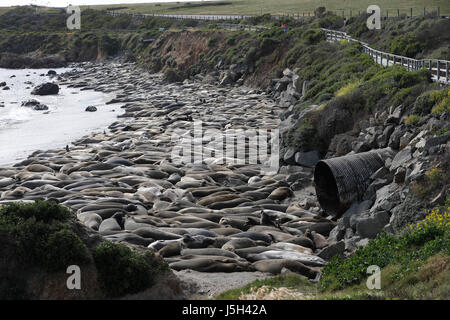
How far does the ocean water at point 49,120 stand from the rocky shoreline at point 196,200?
10.6ft


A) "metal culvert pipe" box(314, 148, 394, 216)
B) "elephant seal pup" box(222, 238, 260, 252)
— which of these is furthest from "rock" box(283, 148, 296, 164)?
"elephant seal pup" box(222, 238, 260, 252)

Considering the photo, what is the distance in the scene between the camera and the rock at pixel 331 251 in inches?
509

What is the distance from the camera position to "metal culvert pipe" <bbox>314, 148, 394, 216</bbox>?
52.5 ft

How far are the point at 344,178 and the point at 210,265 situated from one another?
5863mm

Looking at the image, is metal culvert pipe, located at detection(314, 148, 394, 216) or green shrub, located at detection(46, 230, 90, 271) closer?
green shrub, located at detection(46, 230, 90, 271)

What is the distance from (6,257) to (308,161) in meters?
14.4

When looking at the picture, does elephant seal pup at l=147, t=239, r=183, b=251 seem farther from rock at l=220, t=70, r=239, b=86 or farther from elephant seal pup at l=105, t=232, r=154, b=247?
rock at l=220, t=70, r=239, b=86

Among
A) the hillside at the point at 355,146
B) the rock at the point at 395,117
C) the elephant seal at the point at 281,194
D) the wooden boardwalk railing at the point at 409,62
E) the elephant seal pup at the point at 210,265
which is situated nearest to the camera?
the hillside at the point at 355,146

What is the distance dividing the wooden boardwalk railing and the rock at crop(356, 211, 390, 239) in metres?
8.66

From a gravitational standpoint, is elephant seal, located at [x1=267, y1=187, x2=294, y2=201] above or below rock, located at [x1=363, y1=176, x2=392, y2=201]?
below

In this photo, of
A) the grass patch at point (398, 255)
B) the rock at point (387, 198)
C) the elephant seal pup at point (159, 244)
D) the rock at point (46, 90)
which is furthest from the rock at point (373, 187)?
the rock at point (46, 90)

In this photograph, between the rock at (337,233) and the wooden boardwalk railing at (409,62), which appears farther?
the wooden boardwalk railing at (409,62)

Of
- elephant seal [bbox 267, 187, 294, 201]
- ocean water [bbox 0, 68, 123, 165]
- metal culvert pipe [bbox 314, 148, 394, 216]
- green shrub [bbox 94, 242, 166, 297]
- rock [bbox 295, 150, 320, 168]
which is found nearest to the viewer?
green shrub [bbox 94, 242, 166, 297]

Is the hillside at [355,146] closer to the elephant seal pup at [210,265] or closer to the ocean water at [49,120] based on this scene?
the elephant seal pup at [210,265]
